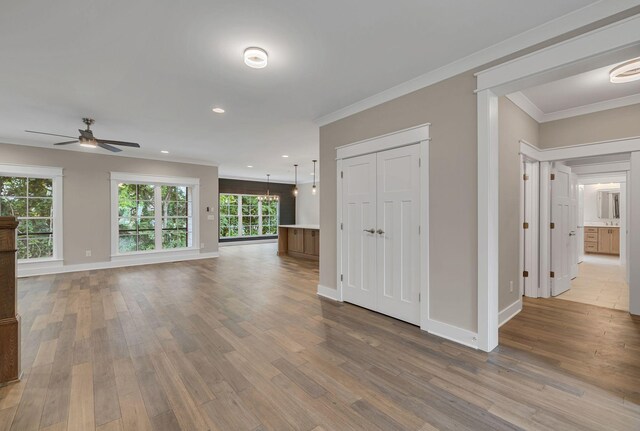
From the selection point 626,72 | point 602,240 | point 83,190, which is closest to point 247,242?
Answer: point 83,190

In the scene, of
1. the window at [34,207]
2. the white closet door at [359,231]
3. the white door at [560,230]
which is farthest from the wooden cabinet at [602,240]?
the window at [34,207]

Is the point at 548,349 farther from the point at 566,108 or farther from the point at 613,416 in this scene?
the point at 566,108

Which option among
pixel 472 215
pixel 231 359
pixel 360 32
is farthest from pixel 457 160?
pixel 231 359

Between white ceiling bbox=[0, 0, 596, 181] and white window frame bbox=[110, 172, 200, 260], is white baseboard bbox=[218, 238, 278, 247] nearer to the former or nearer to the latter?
white window frame bbox=[110, 172, 200, 260]

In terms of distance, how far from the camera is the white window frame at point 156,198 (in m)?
6.40

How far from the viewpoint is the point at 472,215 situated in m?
2.55

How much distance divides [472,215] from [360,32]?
186 centimetres

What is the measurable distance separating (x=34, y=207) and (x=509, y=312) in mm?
8570

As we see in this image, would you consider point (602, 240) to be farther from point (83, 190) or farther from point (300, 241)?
point (83, 190)

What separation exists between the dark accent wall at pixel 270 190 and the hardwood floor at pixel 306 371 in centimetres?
748

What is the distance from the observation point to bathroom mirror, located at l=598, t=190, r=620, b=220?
8219 millimetres

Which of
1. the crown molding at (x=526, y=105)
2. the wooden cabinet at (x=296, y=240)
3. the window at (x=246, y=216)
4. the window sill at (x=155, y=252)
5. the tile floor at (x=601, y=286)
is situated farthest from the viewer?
the window at (x=246, y=216)

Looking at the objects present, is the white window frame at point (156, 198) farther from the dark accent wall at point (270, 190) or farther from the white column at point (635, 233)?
the white column at point (635, 233)

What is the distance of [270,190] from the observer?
39.1ft
